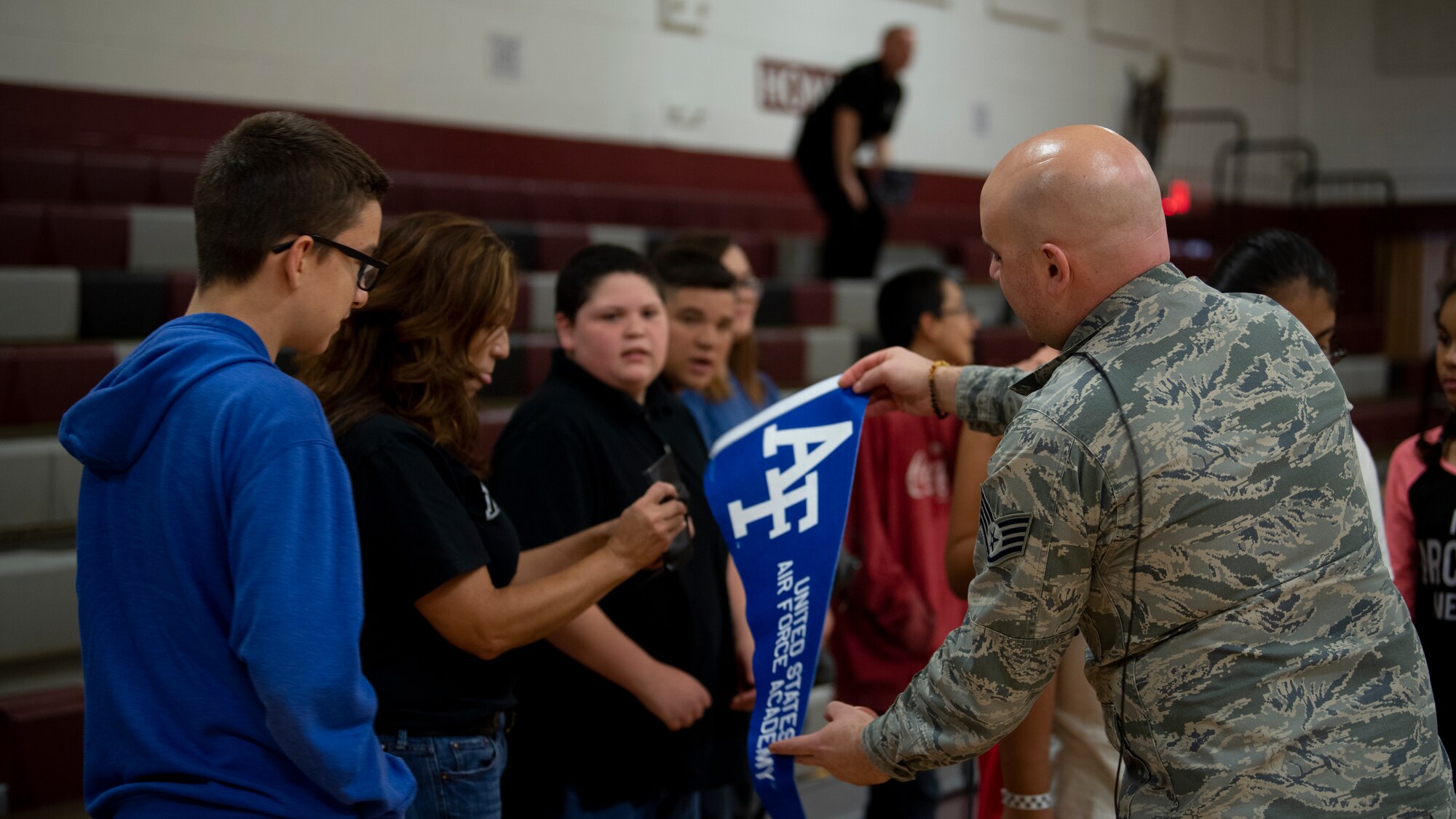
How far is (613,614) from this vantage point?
1832 millimetres

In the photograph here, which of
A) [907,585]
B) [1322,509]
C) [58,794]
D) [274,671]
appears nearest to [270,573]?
[274,671]

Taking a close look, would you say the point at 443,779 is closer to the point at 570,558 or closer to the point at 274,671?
the point at 570,558

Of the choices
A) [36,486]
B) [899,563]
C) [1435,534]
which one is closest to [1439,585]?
[1435,534]

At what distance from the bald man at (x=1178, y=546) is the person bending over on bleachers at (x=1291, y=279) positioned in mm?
749

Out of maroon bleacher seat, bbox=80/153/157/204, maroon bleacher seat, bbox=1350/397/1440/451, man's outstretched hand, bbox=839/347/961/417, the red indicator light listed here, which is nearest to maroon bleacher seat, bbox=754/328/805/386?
maroon bleacher seat, bbox=80/153/157/204

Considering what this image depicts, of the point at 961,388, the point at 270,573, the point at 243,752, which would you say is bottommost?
the point at 243,752

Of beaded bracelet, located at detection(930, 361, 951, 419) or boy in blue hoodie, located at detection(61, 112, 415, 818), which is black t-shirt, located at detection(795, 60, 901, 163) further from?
boy in blue hoodie, located at detection(61, 112, 415, 818)

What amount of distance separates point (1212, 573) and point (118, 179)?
4.32 metres

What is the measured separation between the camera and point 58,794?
230 cm

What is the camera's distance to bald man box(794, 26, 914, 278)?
215 inches

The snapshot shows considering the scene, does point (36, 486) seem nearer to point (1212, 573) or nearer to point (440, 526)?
point (440, 526)

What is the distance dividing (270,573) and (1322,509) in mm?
961

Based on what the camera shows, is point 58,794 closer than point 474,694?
No

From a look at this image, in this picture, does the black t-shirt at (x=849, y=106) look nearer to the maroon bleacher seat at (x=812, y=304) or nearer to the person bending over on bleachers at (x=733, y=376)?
the maroon bleacher seat at (x=812, y=304)
